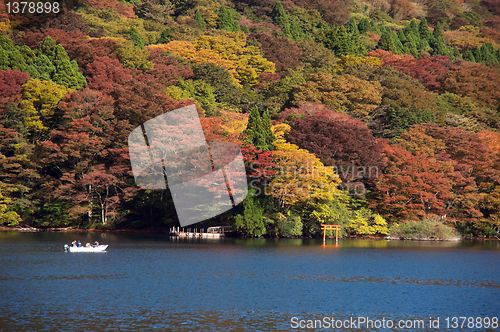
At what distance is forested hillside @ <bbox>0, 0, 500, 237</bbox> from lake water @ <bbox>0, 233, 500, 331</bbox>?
7223 millimetres

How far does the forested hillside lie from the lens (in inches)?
2339

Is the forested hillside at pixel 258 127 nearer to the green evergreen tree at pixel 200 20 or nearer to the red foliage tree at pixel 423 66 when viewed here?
the red foliage tree at pixel 423 66

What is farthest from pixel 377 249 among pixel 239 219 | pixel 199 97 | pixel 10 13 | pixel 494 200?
pixel 10 13

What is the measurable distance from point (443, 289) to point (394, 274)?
14.2 ft

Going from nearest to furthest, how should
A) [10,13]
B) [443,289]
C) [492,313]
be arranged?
[492,313] < [443,289] < [10,13]

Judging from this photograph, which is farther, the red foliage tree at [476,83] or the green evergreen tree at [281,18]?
the green evergreen tree at [281,18]

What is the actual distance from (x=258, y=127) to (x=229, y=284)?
25089 millimetres

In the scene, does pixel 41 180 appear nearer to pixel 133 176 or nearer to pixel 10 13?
pixel 133 176

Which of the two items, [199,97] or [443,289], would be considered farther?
[199,97]

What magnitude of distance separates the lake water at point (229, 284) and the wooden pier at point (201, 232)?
212 inches

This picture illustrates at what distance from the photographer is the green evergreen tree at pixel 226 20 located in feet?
324

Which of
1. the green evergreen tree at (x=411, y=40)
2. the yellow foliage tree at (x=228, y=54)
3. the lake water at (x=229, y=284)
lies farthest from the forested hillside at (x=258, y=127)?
the green evergreen tree at (x=411, y=40)

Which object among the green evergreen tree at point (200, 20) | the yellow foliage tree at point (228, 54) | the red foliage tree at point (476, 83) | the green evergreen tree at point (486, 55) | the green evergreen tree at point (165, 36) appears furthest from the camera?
the green evergreen tree at point (486, 55)

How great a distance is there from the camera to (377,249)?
2028 inches
